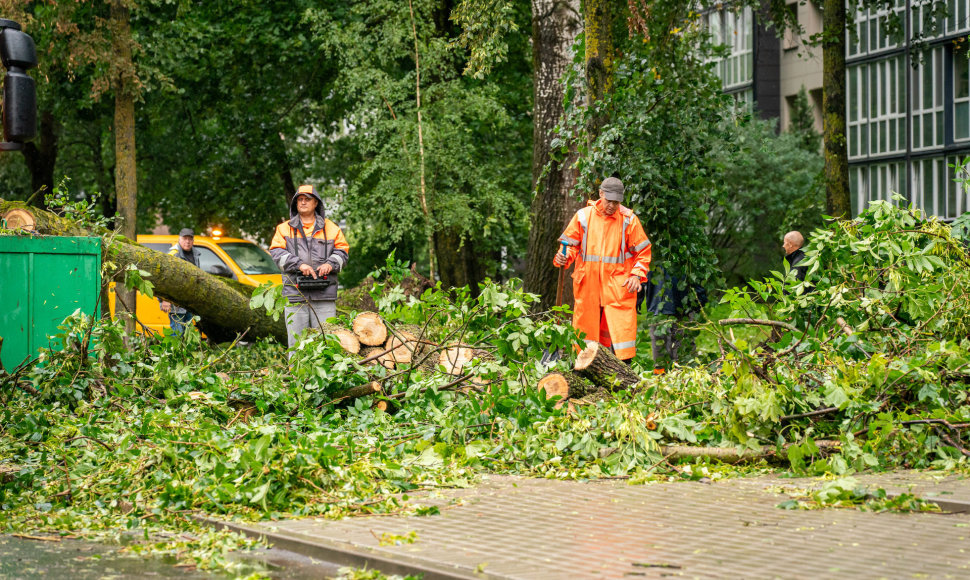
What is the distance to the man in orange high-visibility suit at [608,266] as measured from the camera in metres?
10.2

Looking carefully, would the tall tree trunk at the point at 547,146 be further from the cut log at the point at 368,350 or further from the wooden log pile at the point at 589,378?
the wooden log pile at the point at 589,378

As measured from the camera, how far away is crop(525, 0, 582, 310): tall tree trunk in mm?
12492

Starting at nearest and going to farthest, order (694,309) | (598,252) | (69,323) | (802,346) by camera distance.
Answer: (802,346) → (69,323) → (598,252) → (694,309)

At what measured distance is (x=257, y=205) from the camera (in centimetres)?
2820

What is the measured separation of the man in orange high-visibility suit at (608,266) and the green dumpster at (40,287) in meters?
3.90

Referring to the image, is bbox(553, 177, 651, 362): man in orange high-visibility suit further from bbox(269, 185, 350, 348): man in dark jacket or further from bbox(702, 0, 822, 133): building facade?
bbox(702, 0, 822, 133): building facade

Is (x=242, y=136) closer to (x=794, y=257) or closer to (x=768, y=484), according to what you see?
(x=794, y=257)

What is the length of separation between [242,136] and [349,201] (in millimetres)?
7558

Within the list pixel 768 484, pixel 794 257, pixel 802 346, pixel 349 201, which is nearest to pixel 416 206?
pixel 349 201

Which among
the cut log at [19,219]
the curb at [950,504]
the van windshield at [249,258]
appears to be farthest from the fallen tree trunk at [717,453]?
the van windshield at [249,258]

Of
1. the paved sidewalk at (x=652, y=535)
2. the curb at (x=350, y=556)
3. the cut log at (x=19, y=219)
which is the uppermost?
the cut log at (x=19, y=219)

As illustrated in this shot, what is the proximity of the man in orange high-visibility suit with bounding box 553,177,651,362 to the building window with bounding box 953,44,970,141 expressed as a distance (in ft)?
109

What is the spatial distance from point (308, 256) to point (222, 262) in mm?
8410

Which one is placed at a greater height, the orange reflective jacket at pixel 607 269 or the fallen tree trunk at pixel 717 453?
the orange reflective jacket at pixel 607 269
